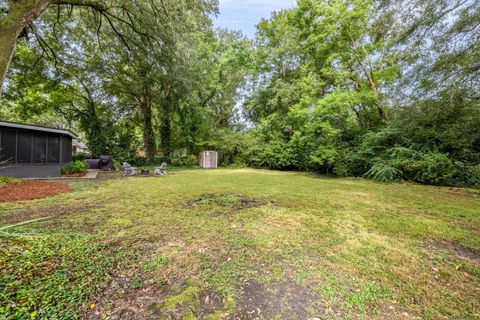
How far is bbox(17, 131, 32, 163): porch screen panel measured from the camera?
8.48 meters

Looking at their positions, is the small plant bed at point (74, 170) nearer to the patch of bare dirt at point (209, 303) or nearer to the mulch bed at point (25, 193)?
the mulch bed at point (25, 193)

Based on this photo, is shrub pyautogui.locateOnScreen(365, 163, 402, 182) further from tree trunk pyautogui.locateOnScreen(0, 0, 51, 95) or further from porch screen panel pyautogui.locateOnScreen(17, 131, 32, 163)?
porch screen panel pyautogui.locateOnScreen(17, 131, 32, 163)

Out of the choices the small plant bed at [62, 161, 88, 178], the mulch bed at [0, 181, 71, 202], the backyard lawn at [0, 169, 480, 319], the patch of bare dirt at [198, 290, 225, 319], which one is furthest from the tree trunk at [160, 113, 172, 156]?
the patch of bare dirt at [198, 290, 225, 319]

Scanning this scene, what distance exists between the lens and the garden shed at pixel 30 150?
8055 millimetres

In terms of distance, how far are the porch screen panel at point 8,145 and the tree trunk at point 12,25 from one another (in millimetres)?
5613

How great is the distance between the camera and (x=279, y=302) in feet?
5.77

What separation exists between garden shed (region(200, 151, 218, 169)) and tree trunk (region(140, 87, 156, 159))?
434 cm

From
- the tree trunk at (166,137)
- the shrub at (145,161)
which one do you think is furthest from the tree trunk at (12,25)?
the tree trunk at (166,137)

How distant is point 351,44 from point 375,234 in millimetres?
12054

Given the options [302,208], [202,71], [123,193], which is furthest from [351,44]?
[123,193]

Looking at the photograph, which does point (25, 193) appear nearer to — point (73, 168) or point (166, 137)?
point (73, 168)

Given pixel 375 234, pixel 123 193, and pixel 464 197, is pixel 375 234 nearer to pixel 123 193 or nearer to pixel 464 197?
pixel 464 197

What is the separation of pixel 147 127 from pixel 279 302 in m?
17.6

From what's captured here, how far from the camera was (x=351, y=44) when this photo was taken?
11594mm
